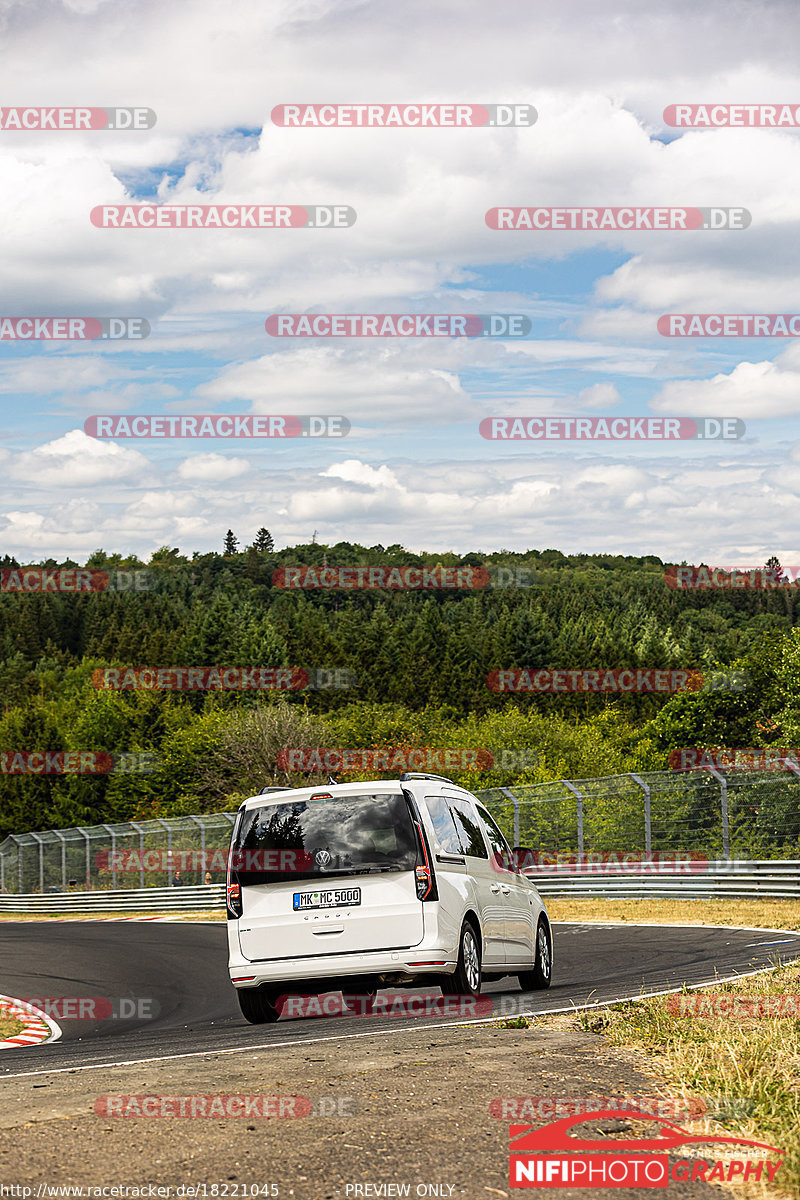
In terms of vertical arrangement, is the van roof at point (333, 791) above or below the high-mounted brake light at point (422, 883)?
above

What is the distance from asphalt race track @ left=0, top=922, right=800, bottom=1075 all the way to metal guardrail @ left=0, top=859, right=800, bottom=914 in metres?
4.00

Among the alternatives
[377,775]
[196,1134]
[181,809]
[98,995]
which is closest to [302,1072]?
[196,1134]

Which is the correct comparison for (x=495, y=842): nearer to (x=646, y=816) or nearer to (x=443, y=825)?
(x=443, y=825)

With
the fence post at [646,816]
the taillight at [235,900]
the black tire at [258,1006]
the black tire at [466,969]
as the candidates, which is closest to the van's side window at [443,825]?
the black tire at [466,969]

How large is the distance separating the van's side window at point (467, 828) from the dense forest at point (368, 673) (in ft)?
121

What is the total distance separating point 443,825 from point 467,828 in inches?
28.8

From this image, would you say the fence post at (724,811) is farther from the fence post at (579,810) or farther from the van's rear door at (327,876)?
the van's rear door at (327,876)

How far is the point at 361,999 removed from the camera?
512 inches

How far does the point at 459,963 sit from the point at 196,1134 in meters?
5.01

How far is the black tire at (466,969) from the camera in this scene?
10.4 metres

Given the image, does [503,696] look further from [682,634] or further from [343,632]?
[682,634]

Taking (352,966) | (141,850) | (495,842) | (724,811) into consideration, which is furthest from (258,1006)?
(141,850)

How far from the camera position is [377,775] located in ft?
219

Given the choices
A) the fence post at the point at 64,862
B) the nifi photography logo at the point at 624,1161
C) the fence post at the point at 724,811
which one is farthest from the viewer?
the fence post at the point at 64,862
